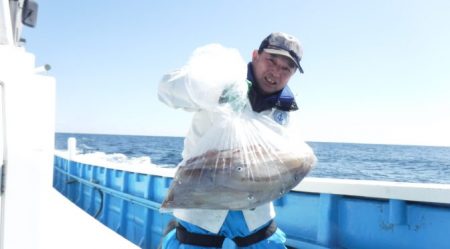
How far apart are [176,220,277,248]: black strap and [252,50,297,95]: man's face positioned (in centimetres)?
72

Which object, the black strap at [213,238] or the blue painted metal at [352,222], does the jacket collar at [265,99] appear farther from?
the blue painted metal at [352,222]

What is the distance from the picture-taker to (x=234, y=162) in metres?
1.71

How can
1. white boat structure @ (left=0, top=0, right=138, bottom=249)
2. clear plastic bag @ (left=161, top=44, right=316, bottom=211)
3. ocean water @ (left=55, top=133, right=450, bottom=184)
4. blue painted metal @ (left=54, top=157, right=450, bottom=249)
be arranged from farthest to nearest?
ocean water @ (left=55, top=133, right=450, bottom=184)
blue painted metal @ (left=54, top=157, right=450, bottom=249)
clear plastic bag @ (left=161, top=44, right=316, bottom=211)
white boat structure @ (left=0, top=0, right=138, bottom=249)

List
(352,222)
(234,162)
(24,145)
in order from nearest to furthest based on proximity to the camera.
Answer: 1. (24,145)
2. (234,162)
3. (352,222)

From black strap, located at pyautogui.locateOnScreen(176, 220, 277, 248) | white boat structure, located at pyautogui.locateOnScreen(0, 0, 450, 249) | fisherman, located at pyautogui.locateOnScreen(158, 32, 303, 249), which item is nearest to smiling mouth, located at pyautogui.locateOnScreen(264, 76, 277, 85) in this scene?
fisherman, located at pyautogui.locateOnScreen(158, 32, 303, 249)

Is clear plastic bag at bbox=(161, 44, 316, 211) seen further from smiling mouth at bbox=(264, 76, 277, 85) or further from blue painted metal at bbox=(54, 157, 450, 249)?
blue painted metal at bbox=(54, 157, 450, 249)

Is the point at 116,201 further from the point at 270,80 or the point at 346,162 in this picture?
the point at 346,162

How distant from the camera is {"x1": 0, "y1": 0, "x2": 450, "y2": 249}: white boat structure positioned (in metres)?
1.32

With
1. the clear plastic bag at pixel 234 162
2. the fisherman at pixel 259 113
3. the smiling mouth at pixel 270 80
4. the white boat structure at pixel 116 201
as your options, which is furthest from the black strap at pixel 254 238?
the white boat structure at pixel 116 201

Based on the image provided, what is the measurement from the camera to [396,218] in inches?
103

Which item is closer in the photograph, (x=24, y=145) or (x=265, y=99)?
(x=24, y=145)

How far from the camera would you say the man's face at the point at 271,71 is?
1966mm

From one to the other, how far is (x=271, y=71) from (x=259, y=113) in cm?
22

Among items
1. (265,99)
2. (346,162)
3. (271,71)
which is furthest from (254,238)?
(346,162)
